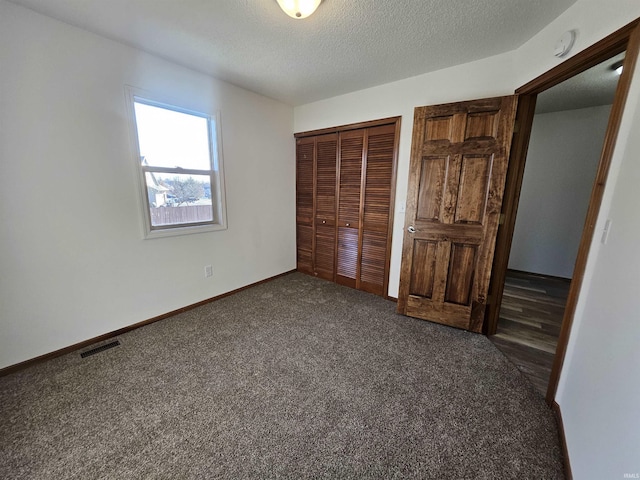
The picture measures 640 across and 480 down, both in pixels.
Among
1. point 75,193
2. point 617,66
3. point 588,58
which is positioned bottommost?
point 75,193

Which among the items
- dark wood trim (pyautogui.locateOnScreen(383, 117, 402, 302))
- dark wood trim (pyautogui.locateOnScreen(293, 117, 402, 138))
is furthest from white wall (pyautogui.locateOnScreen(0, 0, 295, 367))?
dark wood trim (pyautogui.locateOnScreen(383, 117, 402, 302))

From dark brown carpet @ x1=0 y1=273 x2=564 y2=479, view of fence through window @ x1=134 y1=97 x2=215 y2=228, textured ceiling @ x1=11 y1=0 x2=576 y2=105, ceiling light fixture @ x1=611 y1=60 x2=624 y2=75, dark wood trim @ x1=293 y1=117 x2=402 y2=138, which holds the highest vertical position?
ceiling light fixture @ x1=611 y1=60 x2=624 y2=75

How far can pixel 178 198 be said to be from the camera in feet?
8.32

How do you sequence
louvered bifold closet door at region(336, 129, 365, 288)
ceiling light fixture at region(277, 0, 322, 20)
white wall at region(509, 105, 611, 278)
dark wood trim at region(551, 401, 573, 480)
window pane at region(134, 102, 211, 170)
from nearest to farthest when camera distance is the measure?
dark wood trim at region(551, 401, 573, 480) → ceiling light fixture at region(277, 0, 322, 20) → window pane at region(134, 102, 211, 170) → louvered bifold closet door at region(336, 129, 365, 288) → white wall at region(509, 105, 611, 278)

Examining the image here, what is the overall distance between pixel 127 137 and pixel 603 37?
325 centimetres

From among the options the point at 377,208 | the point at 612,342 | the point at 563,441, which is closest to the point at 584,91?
the point at 377,208

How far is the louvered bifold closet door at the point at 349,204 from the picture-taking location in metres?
3.02

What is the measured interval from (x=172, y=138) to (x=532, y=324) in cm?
406

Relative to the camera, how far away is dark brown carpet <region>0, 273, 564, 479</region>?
1.20 m

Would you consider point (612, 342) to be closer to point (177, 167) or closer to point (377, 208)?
point (377, 208)

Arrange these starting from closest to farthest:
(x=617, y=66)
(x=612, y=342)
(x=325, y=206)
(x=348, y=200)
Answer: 1. (x=612, y=342)
2. (x=617, y=66)
3. (x=348, y=200)
4. (x=325, y=206)

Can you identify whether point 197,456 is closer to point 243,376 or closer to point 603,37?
point 243,376

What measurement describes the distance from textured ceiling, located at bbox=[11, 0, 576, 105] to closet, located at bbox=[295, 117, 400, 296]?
738 mm

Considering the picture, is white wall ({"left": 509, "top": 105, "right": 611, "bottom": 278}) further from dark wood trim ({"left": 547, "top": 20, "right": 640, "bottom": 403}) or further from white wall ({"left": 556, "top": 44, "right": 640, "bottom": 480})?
white wall ({"left": 556, "top": 44, "right": 640, "bottom": 480})
